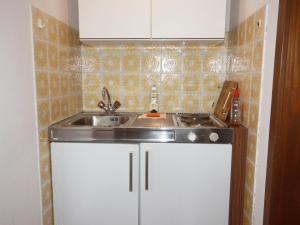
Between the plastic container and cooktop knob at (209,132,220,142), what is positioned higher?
the plastic container

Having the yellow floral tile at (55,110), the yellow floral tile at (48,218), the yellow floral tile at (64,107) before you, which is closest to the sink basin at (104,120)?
the yellow floral tile at (64,107)

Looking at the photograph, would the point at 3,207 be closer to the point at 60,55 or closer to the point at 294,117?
the point at 60,55

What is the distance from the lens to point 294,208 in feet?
3.86

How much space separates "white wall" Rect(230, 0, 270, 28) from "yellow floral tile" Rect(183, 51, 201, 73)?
341 millimetres

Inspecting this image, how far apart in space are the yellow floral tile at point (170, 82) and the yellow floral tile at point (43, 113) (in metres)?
0.93

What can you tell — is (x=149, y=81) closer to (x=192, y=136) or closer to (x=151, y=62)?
(x=151, y=62)

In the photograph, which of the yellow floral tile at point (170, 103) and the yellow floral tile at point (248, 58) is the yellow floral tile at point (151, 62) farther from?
the yellow floral tile at point (248, 58)

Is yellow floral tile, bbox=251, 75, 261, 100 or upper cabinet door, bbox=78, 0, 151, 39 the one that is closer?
yellow floral tile, bbox=251, 75, 261, 100

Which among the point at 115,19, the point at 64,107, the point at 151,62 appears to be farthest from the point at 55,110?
the point at 151,62

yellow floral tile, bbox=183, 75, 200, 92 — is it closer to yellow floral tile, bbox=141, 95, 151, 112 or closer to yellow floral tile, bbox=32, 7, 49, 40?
yellow floral tile, bbox=141, 95, 151, 112

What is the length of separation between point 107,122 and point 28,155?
74 centimetres

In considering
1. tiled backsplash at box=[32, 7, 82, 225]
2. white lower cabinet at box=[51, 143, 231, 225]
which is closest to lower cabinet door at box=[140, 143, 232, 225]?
white lower cabinet at box=[51, 143, 231, 225]

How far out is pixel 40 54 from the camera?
1327 millimetres

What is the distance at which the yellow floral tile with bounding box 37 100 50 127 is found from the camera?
4.40 feet
